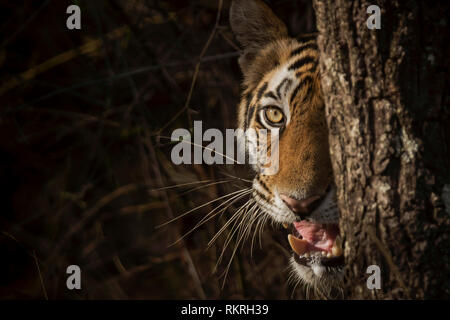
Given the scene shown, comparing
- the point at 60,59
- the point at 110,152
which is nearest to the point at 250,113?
the point at 110,152

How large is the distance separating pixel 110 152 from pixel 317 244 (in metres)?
1.91

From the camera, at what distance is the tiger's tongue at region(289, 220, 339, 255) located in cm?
156

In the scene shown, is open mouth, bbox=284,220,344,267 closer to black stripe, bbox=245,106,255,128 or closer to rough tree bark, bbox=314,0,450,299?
rough tree bark, bbox=314,0,450,299

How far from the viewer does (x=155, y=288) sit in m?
2.94

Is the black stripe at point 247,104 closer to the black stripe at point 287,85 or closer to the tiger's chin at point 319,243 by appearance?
the black stripe at point 287,85

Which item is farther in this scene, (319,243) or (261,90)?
(261,90)

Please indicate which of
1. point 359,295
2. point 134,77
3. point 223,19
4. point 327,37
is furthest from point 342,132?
point 134,77

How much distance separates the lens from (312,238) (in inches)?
63.5

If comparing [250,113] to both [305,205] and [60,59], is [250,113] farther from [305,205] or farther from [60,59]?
[60,59]

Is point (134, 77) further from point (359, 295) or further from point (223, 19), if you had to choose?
point (359, 295)

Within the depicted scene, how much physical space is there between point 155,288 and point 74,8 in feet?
5.64

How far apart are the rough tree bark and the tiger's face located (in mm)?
312

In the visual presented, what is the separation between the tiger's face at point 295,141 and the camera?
147 centimetres

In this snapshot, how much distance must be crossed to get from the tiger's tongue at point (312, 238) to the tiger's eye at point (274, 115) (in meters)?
0.41
